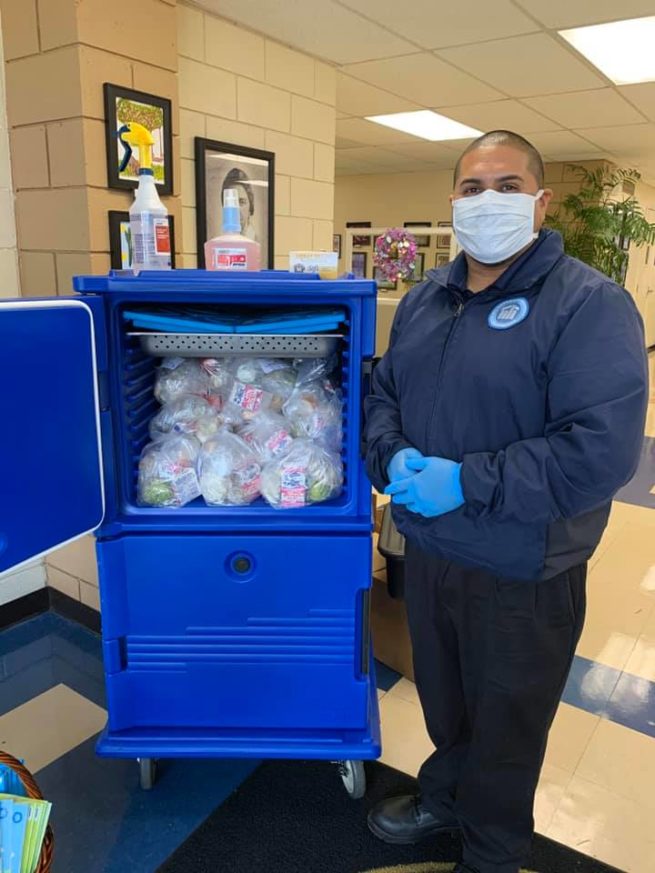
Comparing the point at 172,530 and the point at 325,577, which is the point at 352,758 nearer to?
the point at 325,577

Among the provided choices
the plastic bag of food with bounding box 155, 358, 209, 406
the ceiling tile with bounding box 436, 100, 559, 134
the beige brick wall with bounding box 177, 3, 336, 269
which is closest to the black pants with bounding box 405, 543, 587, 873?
the plastic bag of food with bounding box 155, 358, 209, 406

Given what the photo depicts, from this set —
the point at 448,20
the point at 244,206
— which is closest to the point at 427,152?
the point at 448,20

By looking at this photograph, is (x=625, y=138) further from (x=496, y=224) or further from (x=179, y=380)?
(x=179, y=380)

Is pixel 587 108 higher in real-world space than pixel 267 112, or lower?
higher

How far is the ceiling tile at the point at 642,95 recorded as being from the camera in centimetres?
354

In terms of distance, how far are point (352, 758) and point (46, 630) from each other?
4.57 ft

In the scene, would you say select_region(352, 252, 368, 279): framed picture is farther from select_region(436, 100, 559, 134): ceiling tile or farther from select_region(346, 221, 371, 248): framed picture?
select_region(436, 100, 559, 134): ceiling tile

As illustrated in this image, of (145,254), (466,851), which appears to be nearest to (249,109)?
(145,254)

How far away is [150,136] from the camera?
199cm

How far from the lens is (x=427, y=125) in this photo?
4629mm

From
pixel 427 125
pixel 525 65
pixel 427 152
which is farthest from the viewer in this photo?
pixel 427 152

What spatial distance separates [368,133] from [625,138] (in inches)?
77.5

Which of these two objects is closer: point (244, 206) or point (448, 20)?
point (448, 20)

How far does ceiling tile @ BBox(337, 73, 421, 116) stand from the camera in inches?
138
